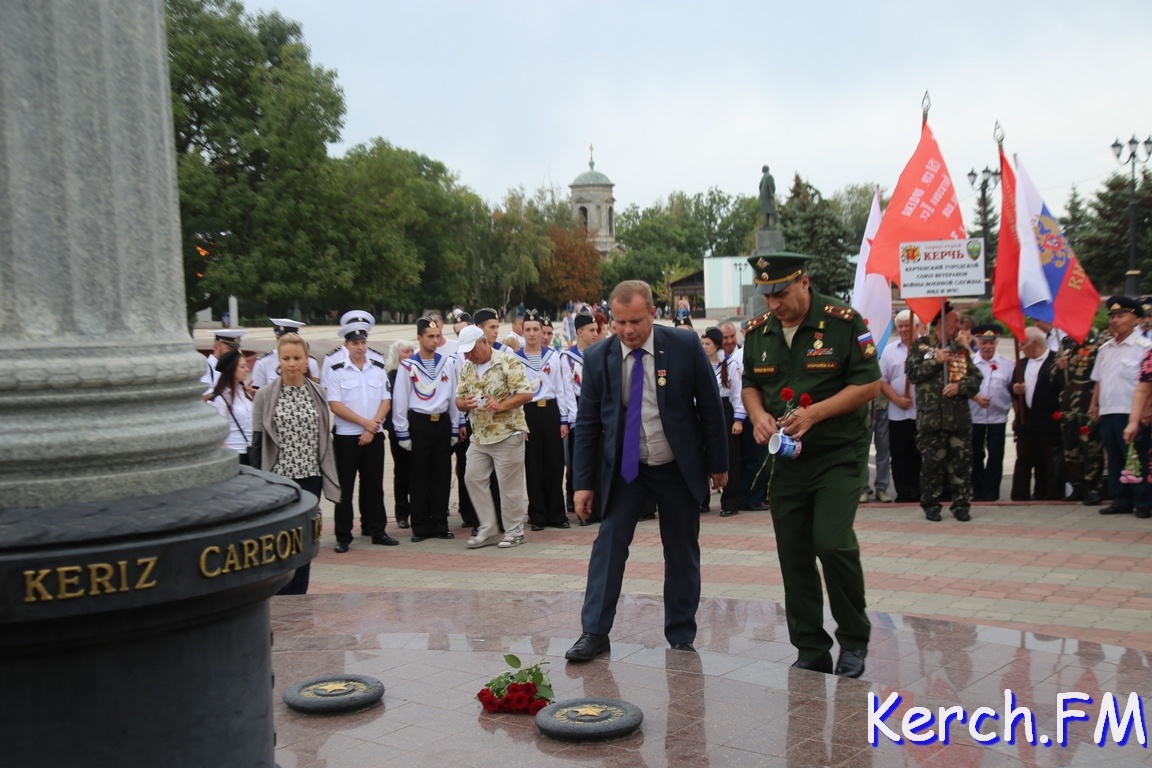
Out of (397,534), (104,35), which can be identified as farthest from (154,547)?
(397,534)

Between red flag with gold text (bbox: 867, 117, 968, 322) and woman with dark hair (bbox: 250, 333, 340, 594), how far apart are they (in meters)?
6.42

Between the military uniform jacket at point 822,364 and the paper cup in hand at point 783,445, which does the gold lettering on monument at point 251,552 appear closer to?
the paper cup in hand at point 783,445

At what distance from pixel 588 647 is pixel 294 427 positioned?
3298 mm

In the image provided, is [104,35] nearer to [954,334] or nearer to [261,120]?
[954,334]

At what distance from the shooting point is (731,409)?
1256 centimetres

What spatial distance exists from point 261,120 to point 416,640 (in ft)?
100

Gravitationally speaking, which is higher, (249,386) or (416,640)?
(249,386)

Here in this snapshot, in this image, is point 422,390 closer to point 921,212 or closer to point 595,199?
point 921,212

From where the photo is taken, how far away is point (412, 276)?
43.8m

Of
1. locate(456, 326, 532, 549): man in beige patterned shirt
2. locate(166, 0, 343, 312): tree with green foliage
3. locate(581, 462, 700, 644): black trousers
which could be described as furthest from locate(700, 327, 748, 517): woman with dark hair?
locate(166, 0, 343, 312): tree with green foliage

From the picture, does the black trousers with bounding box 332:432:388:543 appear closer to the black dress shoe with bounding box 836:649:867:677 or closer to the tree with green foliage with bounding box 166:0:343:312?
the black dress shoe with bounding box 836:649:867:677

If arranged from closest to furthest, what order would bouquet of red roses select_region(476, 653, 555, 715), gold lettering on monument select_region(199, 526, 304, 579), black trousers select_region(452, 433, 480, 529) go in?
gold lettering on monument select_region(199, 526, 304, 579) < bouquet of red roses select_region(476, 653, 555, 715) < black trousers select_region(452, 433, 480, 529)

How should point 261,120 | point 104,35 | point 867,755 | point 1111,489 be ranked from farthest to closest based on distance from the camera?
point 261,120, point 1111,489, point 867,755, point 104,35

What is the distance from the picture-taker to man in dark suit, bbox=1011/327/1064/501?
12.3 metres
